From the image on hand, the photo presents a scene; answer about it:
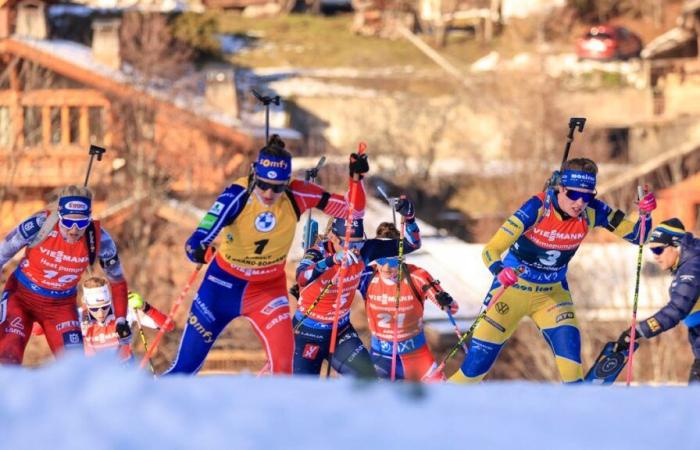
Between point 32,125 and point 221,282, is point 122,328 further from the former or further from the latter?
point 32,125

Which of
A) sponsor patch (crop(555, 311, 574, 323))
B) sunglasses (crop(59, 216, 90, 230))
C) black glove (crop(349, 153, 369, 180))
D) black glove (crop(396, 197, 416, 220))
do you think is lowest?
sponsor patch (crop(555, 311, 574, 323))

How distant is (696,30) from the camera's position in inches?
1762

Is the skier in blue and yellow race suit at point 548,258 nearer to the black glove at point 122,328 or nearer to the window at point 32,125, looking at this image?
the black glove at point 122,328

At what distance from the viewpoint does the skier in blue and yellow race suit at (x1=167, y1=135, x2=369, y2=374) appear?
969 centimetres

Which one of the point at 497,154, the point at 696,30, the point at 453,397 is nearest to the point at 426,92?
the point at 497,154

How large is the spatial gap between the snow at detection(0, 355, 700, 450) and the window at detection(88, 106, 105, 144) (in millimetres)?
31513

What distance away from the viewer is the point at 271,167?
9.59 meters

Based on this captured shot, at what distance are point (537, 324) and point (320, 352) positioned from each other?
A: 5.83 feet

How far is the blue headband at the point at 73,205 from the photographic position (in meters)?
10.4

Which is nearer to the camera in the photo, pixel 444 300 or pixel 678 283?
pixel 678 283

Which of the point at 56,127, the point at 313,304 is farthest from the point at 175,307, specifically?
the point at 56,127

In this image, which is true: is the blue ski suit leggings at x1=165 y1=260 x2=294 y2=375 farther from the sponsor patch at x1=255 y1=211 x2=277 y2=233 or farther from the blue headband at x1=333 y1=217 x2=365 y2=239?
the blue headband at x1=333 y1=217 x2=365 y2=239

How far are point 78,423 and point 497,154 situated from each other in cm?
4438

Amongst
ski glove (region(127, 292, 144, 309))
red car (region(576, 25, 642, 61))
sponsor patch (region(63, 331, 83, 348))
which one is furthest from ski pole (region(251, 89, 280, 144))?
red car (region(576, 25, 642, 61))
